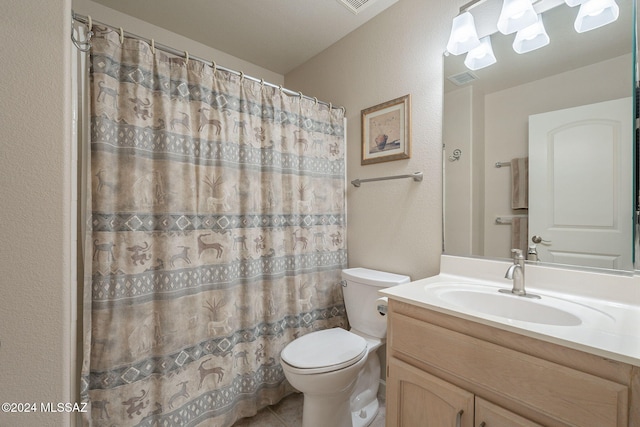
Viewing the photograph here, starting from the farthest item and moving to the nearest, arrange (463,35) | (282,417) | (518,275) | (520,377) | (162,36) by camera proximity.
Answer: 1. (162,36)
2. (282,417)
3. (463,35)
4. (518,275)
5. (520,377)

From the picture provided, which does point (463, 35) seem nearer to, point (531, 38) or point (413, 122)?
point (531, 38)

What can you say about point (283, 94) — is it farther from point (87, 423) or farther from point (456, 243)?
point (87, 423)

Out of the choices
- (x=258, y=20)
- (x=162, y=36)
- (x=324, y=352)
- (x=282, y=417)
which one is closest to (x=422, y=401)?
(x=324, y=352)

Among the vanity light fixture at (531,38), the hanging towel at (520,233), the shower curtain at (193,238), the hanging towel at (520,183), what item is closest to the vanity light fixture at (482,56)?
the vanity light fixture at (531,38)

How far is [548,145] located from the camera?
3.66 feet

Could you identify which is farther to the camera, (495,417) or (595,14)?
(595,14)

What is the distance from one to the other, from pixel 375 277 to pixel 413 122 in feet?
3.23

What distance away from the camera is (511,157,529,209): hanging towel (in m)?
1.17

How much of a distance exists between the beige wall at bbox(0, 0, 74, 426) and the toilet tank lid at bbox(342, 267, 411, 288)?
133cm

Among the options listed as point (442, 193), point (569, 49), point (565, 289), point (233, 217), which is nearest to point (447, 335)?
point (565, 289)

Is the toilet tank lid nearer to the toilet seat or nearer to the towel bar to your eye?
the toilet seat

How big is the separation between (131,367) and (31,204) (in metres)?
0.76

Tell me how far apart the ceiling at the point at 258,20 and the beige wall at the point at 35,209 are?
1.06m

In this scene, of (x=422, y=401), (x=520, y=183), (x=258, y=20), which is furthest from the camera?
(x=258, y=20)
